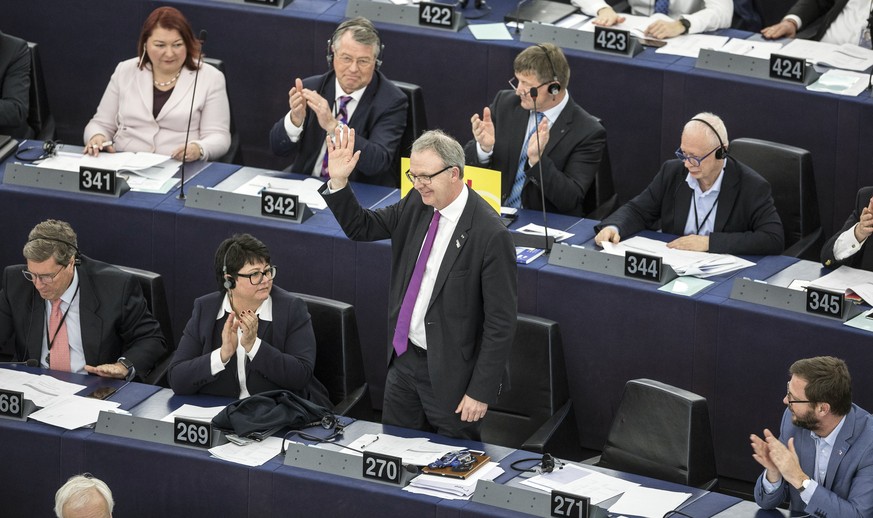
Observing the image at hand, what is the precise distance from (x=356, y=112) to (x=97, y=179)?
3.46ft

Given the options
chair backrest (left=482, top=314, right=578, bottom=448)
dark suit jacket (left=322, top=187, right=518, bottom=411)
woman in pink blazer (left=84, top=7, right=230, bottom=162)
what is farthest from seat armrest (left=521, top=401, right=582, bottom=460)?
woman in pink blazer (left=84, top=7, right=230, bottom=162)

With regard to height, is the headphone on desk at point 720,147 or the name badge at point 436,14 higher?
the name badge at point 436,14

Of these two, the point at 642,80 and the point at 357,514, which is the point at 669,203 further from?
the point at 357,514

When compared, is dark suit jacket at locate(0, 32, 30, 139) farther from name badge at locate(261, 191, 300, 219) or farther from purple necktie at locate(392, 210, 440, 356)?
purple necktie at locate(392, 210, 440, 356)

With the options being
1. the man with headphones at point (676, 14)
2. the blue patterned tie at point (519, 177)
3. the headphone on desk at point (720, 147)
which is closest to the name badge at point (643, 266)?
the headphone on desk at point (720, 147)

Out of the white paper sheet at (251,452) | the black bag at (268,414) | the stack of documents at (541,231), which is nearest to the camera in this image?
the white paper sheet at (251,452)

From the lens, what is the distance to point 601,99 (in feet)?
Result: 22.3

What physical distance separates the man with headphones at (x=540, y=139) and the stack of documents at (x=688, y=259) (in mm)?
424

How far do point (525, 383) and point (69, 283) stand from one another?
5.42ft

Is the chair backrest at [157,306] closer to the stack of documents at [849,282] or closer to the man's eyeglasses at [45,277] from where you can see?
the man's eyeglasses at [45,277]

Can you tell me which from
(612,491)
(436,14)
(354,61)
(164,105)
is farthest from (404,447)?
(436,14)

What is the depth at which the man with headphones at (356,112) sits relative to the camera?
618 centimetres

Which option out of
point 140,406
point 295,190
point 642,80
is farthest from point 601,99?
point 140,406

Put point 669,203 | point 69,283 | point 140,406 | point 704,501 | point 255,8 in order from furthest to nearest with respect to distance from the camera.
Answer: point 255,8 < point 669,203 < point 69,283 < point 140,406 < point 704,501
